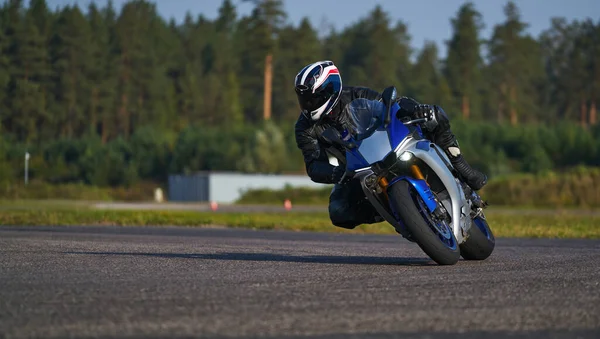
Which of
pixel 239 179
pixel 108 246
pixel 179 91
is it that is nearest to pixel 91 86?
pixel 179 91

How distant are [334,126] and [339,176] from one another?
21.1 inches

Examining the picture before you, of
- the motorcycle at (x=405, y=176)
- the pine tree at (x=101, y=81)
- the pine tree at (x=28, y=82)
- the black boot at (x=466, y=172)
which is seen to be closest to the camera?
the motorcycle at (x=405, y=176)

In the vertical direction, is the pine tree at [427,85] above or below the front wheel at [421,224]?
above

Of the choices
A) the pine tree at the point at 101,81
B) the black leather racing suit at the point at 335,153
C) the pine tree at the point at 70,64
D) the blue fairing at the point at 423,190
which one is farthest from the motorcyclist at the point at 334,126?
the pine tree at the point at 101,81

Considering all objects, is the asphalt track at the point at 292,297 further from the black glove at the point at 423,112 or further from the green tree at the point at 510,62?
the green tree at the point at 510,62

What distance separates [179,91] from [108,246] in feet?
360

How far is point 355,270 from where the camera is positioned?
9211 mm

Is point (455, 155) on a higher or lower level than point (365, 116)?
lower

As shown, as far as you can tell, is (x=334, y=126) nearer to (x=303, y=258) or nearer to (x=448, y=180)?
(x=448, y=180)

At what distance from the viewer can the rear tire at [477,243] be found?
10.4m

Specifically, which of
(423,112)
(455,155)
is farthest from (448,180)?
(455,155)

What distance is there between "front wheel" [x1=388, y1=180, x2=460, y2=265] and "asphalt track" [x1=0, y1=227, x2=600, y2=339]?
15cm

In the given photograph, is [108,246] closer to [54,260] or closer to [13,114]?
[54,260]

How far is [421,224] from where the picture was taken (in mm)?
9188
